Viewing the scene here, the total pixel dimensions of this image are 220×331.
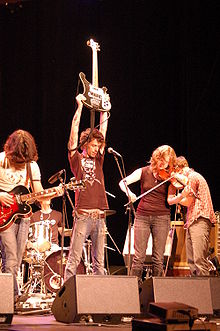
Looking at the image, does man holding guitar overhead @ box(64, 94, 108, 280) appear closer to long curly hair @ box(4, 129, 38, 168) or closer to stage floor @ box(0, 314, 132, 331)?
long curly hair @ box(4, 129, 38, 168)

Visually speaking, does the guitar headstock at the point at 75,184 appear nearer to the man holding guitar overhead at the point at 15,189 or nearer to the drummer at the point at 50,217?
the man holding guitar overhead at the point at 15,189

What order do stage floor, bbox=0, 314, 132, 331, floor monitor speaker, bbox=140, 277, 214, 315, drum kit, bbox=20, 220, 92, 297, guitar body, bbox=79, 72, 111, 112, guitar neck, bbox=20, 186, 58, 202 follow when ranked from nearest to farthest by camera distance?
1. stage floor, bbox=0, 314, 132, 331
2. floor monitor speaker, bbox=140, 277, 214, 315
3. guitar neck, bbox=20, 186, 58, 202
4. guitar body, bbox=79, 72, 111, 112
5. drum kit, bbox=20, 220, 92, 297

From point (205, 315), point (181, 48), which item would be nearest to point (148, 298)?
point (205, 315)

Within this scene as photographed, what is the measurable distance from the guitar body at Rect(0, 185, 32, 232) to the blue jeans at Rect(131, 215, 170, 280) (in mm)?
1353

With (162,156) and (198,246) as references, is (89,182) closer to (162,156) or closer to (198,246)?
(162,156)

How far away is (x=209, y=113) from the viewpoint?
10.6 meters

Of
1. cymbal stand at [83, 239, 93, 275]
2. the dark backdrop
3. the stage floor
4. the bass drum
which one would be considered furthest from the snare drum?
the stage floor

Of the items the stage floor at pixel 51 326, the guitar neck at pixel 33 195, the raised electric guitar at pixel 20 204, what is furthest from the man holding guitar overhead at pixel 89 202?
the stage floor at pixel 51 326

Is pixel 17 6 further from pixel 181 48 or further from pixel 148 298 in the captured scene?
pixel 148 298

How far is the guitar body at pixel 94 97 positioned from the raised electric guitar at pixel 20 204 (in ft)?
3.15

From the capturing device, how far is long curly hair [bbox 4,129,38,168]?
5.96 metres

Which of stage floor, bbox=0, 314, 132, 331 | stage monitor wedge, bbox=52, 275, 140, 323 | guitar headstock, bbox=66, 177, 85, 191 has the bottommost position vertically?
stage floor, bbox=0, 314, 132, 331

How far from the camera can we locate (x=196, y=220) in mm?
6992

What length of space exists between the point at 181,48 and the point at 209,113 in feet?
3.99
